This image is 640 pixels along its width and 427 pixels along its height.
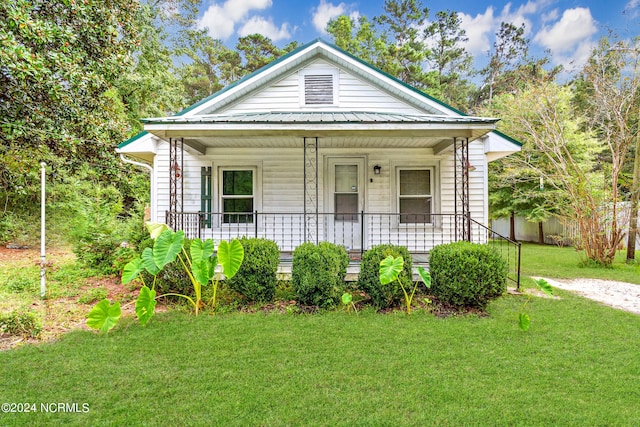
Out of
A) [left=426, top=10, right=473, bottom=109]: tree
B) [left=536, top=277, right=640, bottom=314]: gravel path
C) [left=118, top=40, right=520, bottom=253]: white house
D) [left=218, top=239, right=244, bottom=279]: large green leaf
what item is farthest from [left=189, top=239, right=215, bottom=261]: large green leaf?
[left=426, top=10, right=473, bottom=109]: tree

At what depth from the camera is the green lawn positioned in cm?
272

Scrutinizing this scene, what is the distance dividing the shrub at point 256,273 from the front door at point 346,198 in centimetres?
281

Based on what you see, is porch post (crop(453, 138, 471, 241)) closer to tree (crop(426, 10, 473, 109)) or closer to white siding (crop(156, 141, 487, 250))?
white siding (crop(156, 141, 487, 250))

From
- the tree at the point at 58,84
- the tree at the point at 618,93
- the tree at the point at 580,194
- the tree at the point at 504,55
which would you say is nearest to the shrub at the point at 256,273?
the tree at the point at 58,84

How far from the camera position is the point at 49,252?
1052 cm

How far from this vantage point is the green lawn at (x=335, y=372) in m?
2.72

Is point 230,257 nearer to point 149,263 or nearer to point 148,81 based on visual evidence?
point 149,263

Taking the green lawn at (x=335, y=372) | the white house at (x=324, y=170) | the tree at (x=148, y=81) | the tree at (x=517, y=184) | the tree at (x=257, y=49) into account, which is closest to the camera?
the green lawn at (x=335, y=372)

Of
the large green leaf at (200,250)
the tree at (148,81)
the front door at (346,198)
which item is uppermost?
the tree at (148,81)

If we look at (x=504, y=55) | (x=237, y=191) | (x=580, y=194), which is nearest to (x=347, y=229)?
(x=237, y=191)

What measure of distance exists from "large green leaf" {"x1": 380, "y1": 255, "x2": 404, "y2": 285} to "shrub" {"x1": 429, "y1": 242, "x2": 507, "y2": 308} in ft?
2.64

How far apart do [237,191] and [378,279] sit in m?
4.38

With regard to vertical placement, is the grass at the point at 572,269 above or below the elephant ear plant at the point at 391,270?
below

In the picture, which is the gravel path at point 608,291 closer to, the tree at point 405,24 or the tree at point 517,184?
the tree at point 517,184
